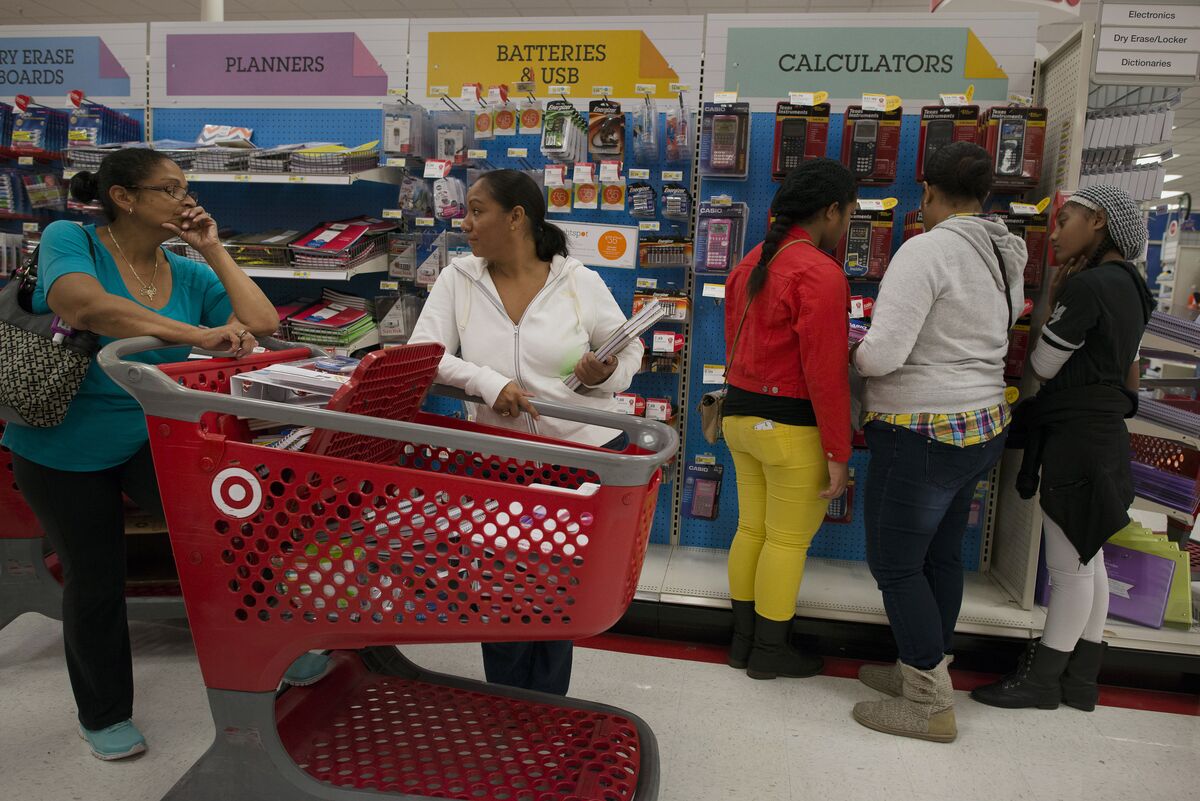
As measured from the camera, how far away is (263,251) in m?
3.75

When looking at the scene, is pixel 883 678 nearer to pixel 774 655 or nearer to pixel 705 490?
pixel 774 655

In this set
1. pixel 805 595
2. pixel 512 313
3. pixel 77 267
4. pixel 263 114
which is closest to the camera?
pixel 77 267

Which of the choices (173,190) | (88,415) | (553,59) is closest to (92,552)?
(88,415)

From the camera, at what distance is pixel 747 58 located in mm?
3668

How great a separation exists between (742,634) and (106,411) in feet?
7.24

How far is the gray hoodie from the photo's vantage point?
2.37 meters

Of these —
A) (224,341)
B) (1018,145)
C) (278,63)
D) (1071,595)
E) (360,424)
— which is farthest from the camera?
(278,63)

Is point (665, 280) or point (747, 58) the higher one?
point (747, 58)

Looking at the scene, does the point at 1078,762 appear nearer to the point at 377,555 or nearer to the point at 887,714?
the point at 887,714

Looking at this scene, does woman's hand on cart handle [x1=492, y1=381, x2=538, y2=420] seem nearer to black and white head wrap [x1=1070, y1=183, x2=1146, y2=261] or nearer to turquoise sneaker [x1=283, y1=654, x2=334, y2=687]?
turquoise sneaker [x1=283, y1=654, x2=334, y2=687]

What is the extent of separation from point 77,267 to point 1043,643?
319 centimetres

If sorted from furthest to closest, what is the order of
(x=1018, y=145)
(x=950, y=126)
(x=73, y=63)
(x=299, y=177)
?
(x=73, y=63) → (x=299, y=177) → (x=950, y=126) → (x=1018, y=145)

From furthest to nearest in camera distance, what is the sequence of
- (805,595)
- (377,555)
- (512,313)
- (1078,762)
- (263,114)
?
1. (263,114)
2. (805,595)
3. (1078,762)
4. (512,313)
5. (377,555)

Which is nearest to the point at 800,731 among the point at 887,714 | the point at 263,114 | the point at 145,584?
the point at 887,714
